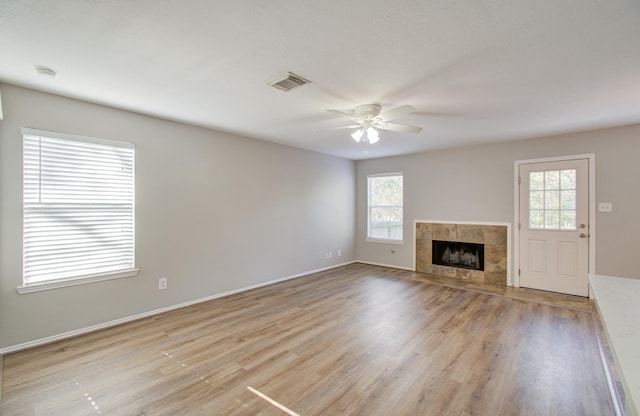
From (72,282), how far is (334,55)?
337 centimetres

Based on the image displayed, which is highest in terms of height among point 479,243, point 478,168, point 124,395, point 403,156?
point 403,156

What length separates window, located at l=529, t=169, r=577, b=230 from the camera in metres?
4.36

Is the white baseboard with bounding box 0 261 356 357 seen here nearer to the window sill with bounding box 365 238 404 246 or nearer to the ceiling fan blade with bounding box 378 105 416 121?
the window sill with bounding box 365 238 404 246

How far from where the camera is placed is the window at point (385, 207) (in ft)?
20.6

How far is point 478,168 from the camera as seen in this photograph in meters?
5.23

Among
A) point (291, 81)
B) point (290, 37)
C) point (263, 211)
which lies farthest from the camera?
point (263, 211)

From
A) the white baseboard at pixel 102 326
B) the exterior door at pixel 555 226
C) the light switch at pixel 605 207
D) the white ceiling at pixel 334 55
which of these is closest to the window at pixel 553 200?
the exterior door at pixel 555 226

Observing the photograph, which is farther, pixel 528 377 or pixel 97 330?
pixel 97 330

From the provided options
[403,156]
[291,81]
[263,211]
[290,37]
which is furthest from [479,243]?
[290,37]

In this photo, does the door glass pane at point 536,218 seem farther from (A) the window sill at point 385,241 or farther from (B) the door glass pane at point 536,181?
(A) the window sill at point 385,241

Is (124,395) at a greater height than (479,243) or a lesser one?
lesser

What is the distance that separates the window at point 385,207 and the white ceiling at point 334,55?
9.60ft

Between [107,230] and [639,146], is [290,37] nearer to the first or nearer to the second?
[107,230]

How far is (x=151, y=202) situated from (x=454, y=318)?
3.94 m
